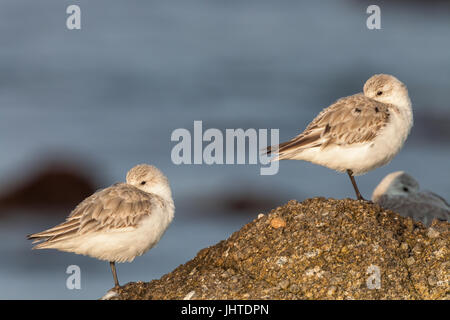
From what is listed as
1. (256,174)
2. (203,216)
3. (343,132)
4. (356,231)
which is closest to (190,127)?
(256,174)

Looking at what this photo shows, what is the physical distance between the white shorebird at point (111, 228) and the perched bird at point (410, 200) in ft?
16.0

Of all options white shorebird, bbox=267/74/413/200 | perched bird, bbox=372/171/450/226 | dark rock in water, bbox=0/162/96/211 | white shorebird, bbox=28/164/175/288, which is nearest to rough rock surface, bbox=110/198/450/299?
white shorebird, bbox=28/164/175/288

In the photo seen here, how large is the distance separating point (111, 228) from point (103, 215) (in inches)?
6.4

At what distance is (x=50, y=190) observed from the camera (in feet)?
63.1

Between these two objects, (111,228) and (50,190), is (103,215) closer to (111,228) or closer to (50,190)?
(111,228)

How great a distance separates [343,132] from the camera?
9688 mm

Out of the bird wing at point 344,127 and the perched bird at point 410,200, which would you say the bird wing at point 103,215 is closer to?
the bird wing at point 344,127

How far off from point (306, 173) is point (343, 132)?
8.69 m

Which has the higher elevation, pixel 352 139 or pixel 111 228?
pixel 352 139

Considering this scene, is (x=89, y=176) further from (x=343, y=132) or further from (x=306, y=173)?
(x=343, y=132)

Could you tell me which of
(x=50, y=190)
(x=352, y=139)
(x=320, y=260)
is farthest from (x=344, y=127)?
(x=50, y=190)

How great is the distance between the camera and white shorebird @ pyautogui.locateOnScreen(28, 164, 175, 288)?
8727 millimetres

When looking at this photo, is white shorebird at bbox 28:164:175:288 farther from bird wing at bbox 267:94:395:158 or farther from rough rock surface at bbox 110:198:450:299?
bird wing at bbox 267:94:395:158

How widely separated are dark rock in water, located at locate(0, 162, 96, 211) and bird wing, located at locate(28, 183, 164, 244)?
9969mm
